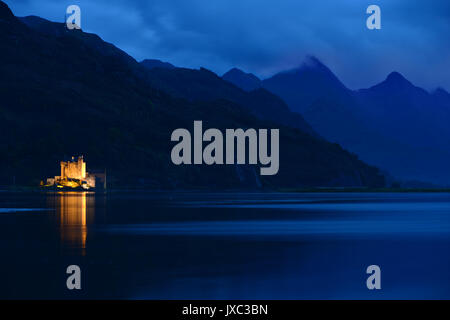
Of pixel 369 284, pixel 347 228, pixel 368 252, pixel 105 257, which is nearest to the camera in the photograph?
pixel 369 284

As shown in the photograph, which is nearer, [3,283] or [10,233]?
[3,283]

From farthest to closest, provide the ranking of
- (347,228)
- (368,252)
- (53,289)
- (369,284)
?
(347,228)
(368,252)
(369,284)
(53,289)

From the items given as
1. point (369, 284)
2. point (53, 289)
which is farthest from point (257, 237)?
point (53, 289)

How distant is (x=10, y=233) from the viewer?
61.4 m

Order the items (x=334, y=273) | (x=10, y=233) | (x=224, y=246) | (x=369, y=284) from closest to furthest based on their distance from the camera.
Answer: (x=369, y=284), (x=334, y=273), (x=224, y=246), (x=10, y=233)

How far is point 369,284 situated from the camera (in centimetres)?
3469

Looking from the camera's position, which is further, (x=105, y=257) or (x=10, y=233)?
(x=10, y=233)

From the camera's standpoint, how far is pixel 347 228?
7425cm

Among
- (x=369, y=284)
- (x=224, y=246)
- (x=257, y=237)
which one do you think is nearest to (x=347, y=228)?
(x=257, y=237)

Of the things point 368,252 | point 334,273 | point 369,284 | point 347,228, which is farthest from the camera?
→ point 347,228
